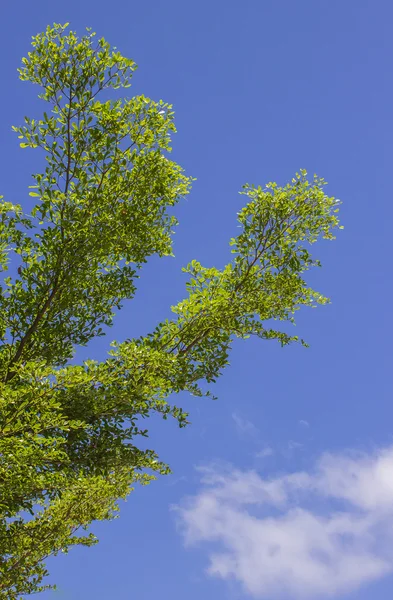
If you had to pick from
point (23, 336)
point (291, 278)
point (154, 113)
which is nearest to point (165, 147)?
point (154, 113)

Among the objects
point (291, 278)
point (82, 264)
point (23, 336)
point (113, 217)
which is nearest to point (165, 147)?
point (113, 217)

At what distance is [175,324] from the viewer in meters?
11.2

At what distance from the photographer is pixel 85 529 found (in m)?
17.0

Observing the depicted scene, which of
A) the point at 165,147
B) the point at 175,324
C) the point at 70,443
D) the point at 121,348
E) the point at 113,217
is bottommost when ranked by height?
the point at 70,443

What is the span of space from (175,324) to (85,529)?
896cm

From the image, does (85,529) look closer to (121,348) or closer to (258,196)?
(121,348)

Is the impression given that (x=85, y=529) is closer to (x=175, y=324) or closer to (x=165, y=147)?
(x=175, y=324)

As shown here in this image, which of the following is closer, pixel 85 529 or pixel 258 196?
pixel 258 196

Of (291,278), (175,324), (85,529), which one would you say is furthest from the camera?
(85,529)

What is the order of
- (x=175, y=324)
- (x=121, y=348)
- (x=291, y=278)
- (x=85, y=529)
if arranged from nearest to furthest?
(x=121, y=348)
(x=175, y=324)
(x=291, y=278)
(x=85, y=529)

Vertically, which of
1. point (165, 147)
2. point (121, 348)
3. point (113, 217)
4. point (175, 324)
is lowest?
point (121, 348)

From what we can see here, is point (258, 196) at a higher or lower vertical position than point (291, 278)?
higher

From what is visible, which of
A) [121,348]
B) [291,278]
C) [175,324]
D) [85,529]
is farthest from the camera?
[85,529]

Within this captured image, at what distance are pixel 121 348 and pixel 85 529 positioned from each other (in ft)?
29.6
